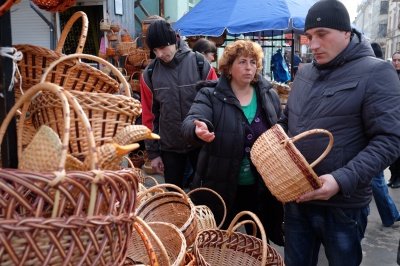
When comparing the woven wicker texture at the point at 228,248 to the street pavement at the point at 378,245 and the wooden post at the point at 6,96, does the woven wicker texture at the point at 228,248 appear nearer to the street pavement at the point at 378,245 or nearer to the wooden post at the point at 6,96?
the wooden post at the point at 6,96

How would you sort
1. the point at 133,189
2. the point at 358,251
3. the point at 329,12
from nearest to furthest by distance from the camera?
the point at 133,189 < the point at 329,12 < the point at 358,251

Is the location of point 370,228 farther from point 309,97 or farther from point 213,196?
point 309,97

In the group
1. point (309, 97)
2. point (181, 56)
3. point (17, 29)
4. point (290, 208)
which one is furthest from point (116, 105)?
point (17, 29)

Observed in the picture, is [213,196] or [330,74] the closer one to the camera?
[330,74]

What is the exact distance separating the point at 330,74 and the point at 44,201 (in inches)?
56.6

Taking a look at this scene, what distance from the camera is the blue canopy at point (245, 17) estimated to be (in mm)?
5184

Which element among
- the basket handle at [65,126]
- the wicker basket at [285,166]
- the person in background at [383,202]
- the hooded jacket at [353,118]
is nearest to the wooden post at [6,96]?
the basket handle at [65,126]

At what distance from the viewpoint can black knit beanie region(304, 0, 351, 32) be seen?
1751 millimetres

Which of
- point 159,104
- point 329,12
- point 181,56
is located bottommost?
point 159,104

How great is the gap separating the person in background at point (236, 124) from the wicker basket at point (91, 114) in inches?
41.9

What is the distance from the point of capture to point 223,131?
229 centimetres

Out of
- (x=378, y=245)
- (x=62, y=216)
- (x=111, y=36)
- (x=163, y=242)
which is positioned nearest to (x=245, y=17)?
(x=111, y=36)

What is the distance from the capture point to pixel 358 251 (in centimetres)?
188

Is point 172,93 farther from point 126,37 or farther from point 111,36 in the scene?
point 126,37
